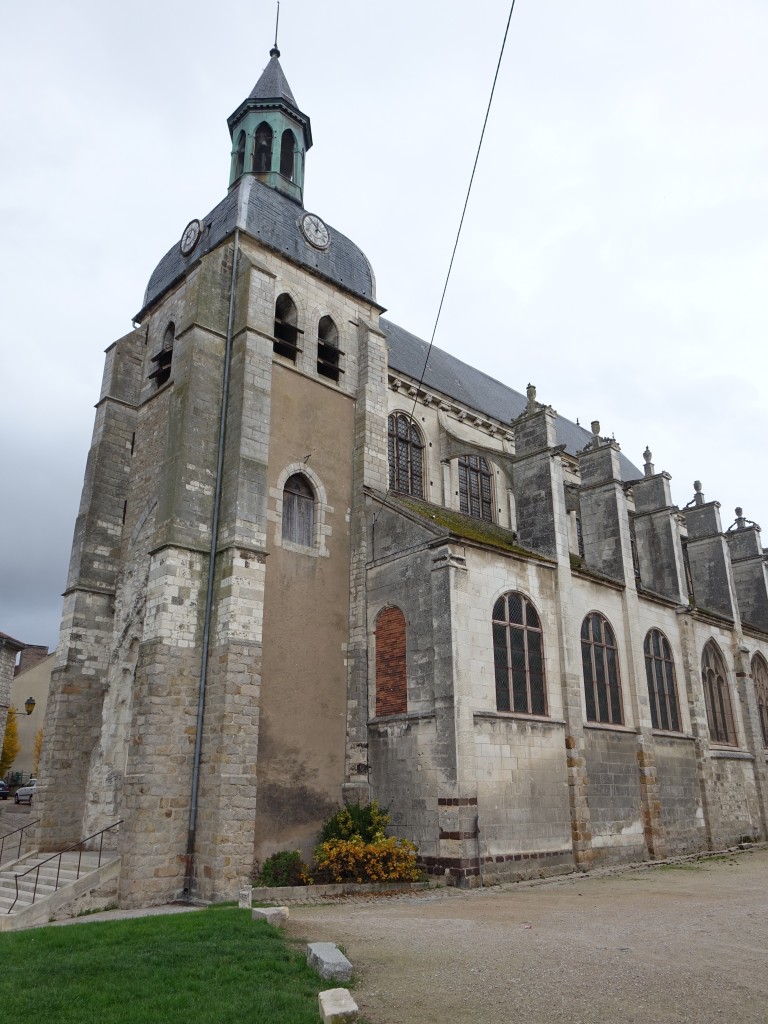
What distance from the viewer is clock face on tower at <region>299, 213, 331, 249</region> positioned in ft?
63.9

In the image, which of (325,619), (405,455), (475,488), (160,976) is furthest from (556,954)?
(475,488)

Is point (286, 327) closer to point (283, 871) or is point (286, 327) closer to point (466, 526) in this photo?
point (466, 526)

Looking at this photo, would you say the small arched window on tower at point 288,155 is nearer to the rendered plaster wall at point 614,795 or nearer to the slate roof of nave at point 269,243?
the slate roof of nave at point 269,243

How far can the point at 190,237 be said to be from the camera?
19.7 meters

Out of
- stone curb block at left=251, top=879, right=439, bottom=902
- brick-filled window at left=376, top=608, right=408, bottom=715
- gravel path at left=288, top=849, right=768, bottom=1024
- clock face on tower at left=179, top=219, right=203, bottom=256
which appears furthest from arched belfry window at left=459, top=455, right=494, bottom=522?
gravel path at left=288, top=849, right=768, bottom=1024

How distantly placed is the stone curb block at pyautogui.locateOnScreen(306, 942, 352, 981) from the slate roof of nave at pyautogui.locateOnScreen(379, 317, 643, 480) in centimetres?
1609

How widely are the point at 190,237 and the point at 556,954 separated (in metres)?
17.7

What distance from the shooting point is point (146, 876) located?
1284cm

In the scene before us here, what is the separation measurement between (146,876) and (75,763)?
4.66 meters

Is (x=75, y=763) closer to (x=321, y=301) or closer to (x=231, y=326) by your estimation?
(x=231, y=326)

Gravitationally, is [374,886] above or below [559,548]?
below

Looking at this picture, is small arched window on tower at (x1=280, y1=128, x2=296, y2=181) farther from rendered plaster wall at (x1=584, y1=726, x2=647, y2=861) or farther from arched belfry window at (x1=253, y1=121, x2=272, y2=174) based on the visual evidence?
rendered plaster wall at (x1=584, y1=726, x2=647, y2=861)

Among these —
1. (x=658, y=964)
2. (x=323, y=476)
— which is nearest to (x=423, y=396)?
(x=323, y=476)

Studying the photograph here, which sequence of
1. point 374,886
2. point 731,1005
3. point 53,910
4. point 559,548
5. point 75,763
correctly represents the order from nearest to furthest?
point 731,1005 < point 53,910 < point 374,886 < point 75,763 < point 559,548
